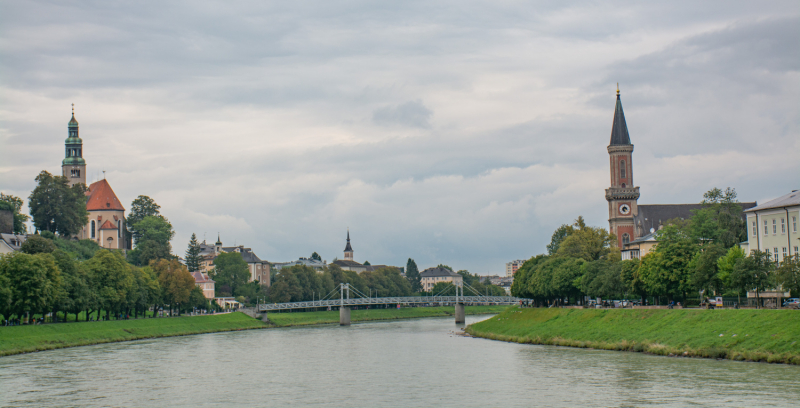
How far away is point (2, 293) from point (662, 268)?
55.0 metres

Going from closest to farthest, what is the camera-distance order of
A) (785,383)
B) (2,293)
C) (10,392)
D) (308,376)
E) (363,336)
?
1. (785,383)
2. (10,392)
3. (308,376)
4. (2,293)
5. (363,336)

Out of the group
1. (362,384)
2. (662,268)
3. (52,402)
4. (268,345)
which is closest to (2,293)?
(268,345)

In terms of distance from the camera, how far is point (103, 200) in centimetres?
15100

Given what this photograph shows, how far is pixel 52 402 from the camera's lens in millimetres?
37188

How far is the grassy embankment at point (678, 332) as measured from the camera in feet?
149

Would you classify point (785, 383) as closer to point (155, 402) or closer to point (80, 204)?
point (155, 402)

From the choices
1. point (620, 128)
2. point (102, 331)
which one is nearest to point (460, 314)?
point (620, 128)

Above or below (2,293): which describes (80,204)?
above

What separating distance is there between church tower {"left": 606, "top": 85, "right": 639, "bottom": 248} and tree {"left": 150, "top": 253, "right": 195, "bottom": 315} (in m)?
64.1

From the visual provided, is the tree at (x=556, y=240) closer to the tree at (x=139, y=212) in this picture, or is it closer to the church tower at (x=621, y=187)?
the church tower at (x=621, y=187)

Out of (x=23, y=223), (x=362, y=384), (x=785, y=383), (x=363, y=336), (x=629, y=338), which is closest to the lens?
(x=785, y=383)

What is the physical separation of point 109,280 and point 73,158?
3059 inches

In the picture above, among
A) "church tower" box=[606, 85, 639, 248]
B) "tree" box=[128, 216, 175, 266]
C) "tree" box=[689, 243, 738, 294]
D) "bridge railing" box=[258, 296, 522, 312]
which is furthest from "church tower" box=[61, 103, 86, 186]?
"tree" box=[689, 243, 738, 294]

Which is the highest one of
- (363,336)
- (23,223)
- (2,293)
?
(23,223)
